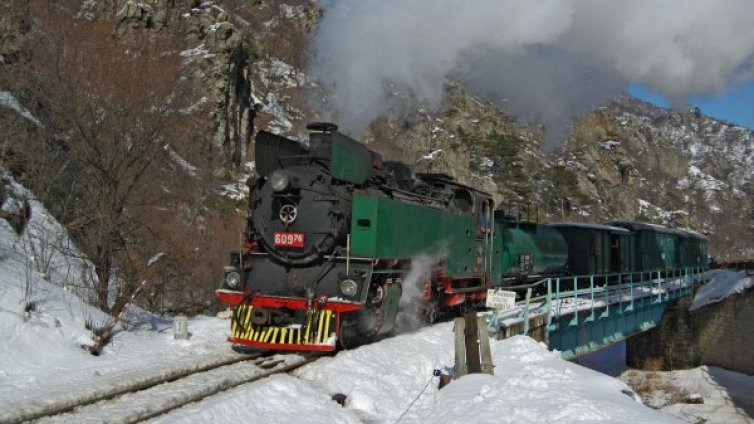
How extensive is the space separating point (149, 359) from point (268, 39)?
5615 cm

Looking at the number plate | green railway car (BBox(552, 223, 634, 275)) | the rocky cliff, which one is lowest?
the number plate

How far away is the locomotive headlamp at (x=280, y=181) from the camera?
9.38 m

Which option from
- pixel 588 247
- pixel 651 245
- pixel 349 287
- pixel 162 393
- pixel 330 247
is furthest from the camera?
pixel 651 245

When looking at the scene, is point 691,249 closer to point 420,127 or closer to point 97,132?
point 420,127

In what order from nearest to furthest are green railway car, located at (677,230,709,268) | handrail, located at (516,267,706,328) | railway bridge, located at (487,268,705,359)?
railway bridge, located at (487,268,705,359), handrail, located at (516,267,706,328), green railway car, located at (677,230,709,268)

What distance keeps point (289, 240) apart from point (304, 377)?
231cm

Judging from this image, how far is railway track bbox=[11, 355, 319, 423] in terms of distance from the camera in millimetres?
5801

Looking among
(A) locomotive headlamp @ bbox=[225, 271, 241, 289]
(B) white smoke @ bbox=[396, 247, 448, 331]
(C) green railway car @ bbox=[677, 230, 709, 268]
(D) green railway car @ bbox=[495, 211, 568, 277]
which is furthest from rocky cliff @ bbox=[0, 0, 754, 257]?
(C) green railway car @ bbox=[677, 230, 709, 268]

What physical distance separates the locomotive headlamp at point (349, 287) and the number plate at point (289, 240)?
984mm

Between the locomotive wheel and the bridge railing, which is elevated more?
the bridge railing

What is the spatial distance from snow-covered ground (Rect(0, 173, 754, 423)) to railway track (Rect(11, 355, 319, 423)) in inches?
7.3

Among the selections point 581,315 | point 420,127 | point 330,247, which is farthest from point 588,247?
point 420,127

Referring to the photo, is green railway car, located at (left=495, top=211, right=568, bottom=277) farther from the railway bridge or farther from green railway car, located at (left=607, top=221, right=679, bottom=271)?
green railway car, located at (left=607, top=221, right=679, bottom=271)

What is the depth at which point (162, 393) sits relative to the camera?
6.68m
